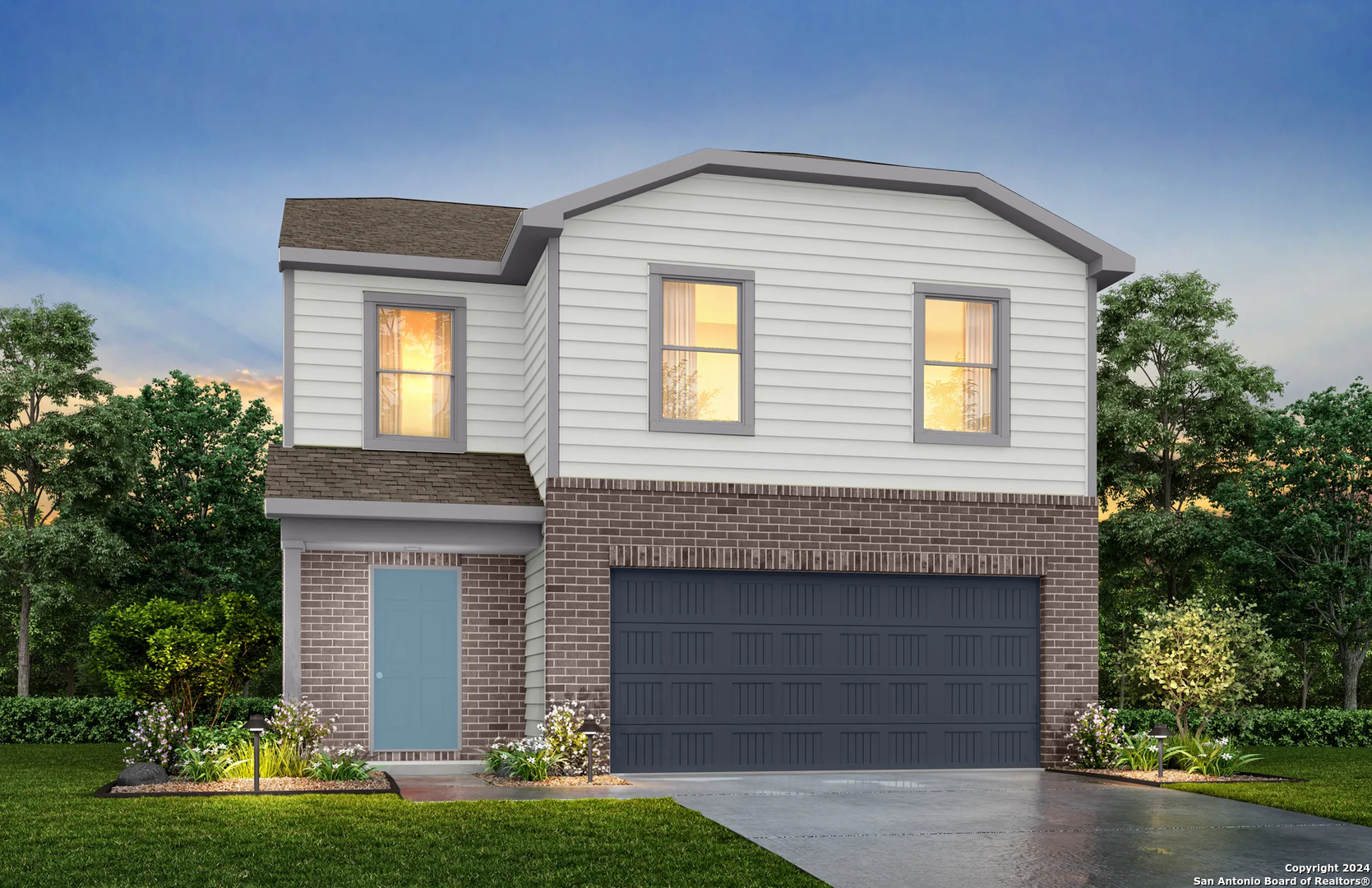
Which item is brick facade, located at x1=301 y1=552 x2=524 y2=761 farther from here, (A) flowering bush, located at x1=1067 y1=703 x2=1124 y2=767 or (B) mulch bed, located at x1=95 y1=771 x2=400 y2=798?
(A) flowering bush, located at x1=1067 y1=703 x2=1124 y2=767

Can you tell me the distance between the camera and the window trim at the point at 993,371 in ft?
50.7

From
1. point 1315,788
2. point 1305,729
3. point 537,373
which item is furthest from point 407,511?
point 1305,729

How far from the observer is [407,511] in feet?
47.7

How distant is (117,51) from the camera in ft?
76.6

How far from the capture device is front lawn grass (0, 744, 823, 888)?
26.4ft

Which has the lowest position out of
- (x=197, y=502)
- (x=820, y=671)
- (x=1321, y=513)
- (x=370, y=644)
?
(x=820, y=671)

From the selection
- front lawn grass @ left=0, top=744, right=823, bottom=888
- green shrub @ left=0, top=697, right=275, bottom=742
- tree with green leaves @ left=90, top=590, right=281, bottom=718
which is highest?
tree with green leaves @ left=90, top=590, right=281, bottom=718

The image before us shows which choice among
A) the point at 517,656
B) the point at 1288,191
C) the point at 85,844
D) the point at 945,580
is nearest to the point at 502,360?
the point at 517,656

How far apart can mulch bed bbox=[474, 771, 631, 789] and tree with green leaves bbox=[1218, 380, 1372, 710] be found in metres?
13.7

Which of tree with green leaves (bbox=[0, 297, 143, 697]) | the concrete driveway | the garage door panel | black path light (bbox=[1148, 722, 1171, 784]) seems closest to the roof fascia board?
the garage door panel

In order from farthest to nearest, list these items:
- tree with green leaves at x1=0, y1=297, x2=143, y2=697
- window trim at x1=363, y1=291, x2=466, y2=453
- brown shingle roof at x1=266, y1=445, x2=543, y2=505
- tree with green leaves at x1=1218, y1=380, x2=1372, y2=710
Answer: tree with green leaves at x1=0, y1=297, x2=143, y2=697 → tree with green leaves at x1=1218, y1=380, x2=1372, y2=710 → window trim at x1=363, y1=291, x2=466, y2=453 → brown shingle roof at x1=266, y1=445, x2=543, y2=505

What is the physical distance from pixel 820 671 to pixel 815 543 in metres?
1.48

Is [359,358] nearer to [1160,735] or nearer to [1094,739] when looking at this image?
[1094,739]

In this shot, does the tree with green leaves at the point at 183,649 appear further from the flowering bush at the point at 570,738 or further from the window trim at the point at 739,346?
the window trim at the point at 739,346
